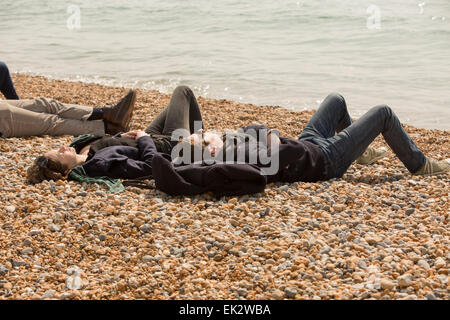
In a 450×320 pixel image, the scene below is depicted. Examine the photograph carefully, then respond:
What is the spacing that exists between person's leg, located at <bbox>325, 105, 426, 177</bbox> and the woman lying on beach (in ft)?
5.63

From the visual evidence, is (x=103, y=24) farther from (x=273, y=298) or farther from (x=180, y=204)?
(x=273, y=298)

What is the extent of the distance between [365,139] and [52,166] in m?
3.21

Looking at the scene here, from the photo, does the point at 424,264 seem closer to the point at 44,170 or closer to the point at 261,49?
the point at 44,170

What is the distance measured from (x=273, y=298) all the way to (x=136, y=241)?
1288mm

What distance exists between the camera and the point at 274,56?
14.8 meters

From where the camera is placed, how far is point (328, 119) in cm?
570

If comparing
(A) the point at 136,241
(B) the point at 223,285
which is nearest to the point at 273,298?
(B) the point at 223,285

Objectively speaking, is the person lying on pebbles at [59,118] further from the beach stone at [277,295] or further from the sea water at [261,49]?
the sea water at [261,49]

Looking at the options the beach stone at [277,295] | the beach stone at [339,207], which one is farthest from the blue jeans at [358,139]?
the beach stone at [277,295]

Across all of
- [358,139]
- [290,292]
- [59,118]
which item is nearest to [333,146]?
[358,139]

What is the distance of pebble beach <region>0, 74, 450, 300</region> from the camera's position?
3.42 metres

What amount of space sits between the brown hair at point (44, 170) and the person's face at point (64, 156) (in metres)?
0.03

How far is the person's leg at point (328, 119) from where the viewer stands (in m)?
5.56
